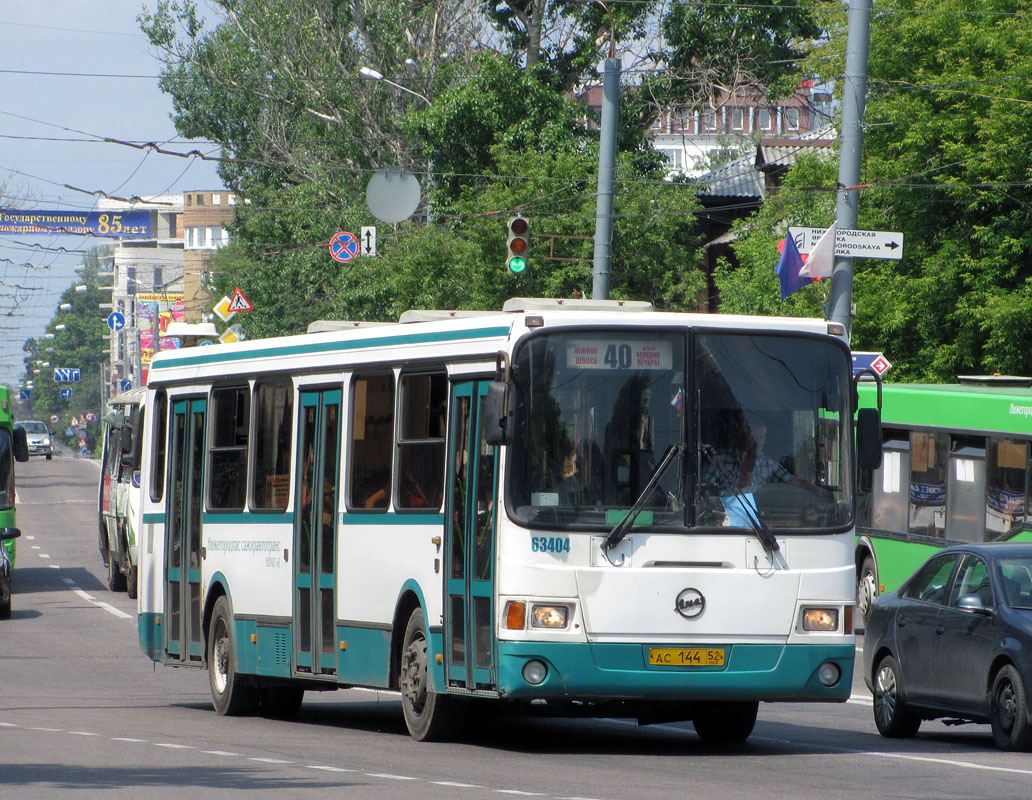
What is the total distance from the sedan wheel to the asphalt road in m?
0.16

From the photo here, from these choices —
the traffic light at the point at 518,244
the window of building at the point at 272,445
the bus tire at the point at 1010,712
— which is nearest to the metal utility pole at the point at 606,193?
the traffic light at the point at 518,244

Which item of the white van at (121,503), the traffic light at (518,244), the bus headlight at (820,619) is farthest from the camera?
the white van at (121,503)

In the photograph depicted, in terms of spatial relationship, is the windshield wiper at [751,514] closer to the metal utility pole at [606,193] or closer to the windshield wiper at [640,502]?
the windshield wiper at [640,502]

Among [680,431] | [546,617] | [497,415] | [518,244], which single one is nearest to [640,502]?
[680,431]

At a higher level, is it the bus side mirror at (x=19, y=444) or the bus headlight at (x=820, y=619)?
the bus side mirror at (x=19, y=444)

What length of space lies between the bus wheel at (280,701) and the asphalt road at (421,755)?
0.21 m

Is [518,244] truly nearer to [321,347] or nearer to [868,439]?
[321,347]

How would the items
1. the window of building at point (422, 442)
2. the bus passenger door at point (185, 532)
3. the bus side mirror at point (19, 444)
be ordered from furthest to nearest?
the bus side mirror at point (19, 444) < the bus passenger door at point (185, 532) < the window of building at point (422, 442)

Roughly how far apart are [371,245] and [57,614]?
46.1 feet

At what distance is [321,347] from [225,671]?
3025mm

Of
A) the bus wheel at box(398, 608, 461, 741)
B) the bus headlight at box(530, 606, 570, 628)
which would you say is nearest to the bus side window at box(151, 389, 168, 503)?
the bus wheel at box(398, 608, 461, 741)

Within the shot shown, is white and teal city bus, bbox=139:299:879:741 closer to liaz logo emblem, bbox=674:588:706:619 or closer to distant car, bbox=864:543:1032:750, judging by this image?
liaz logo emblem, bbox=674:588:706:619

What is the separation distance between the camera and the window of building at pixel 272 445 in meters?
A: 14.0

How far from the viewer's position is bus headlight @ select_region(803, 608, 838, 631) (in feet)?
36.8
